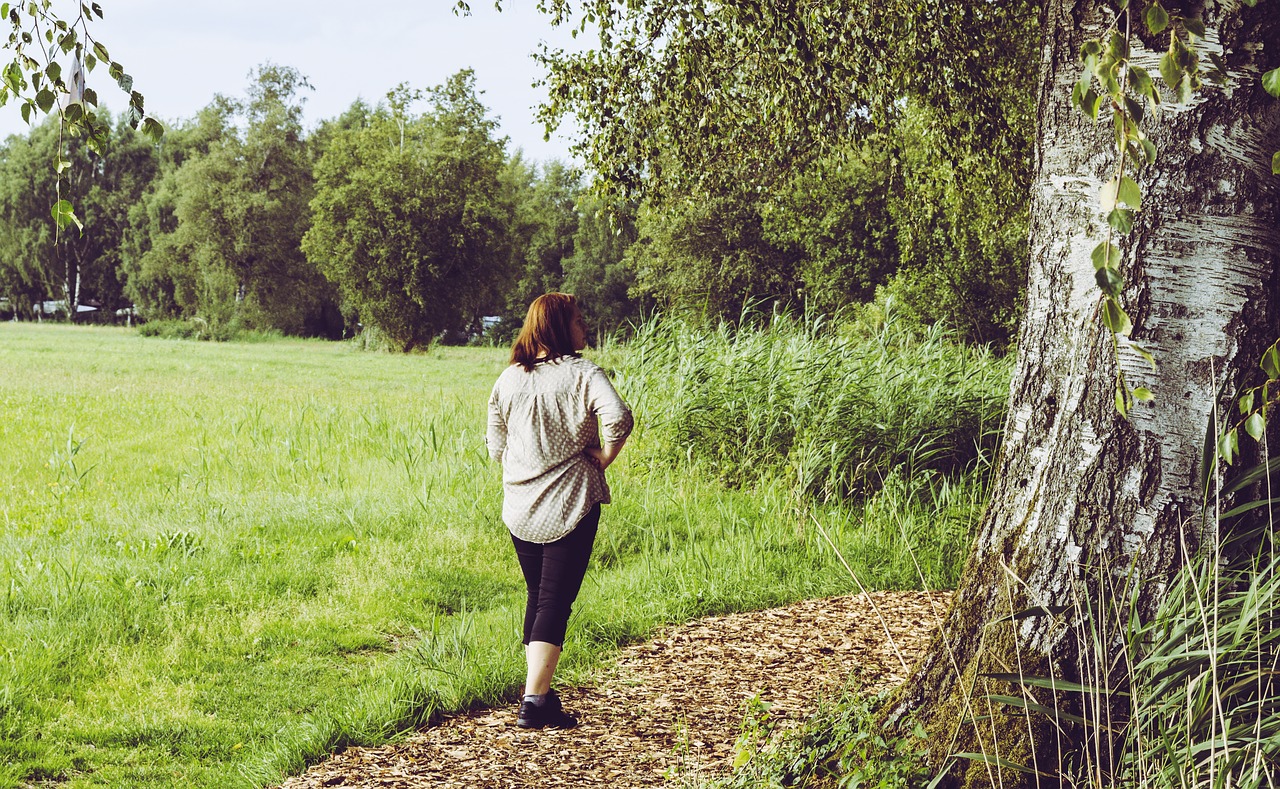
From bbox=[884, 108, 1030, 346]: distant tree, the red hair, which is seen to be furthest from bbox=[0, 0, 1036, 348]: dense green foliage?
the red hair

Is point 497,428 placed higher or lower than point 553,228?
lower

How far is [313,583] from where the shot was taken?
6762 mm

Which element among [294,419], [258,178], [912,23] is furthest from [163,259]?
[912,23]

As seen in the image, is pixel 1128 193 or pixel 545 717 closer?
pixel 1128 193

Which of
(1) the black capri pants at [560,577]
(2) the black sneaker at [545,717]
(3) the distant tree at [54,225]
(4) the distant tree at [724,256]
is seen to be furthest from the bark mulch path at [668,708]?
(3) the distant tree at [54,225]

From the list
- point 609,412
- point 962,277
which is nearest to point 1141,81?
point 609,412

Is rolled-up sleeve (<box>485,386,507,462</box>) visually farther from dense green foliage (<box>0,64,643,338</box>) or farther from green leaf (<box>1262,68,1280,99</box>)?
dense green foliage (<box>0,64,643,338</box>)

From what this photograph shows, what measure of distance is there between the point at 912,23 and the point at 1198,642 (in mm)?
6437

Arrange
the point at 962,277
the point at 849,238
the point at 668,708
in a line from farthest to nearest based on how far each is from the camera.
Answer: the point at 849,238 → the point at 962,277 → the point at 668,708

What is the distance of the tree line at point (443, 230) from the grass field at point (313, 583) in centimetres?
276

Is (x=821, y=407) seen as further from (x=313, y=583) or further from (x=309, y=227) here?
(x=309, y=227)

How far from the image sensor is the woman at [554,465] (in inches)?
172

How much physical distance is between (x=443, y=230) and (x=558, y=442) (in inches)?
1471

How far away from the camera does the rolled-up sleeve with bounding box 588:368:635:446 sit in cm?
431
